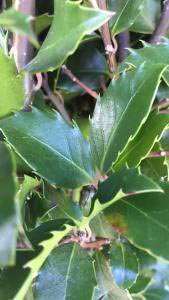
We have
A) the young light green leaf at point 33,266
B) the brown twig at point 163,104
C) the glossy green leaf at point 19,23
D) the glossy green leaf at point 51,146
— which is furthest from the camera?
the brown twig at point 163,104

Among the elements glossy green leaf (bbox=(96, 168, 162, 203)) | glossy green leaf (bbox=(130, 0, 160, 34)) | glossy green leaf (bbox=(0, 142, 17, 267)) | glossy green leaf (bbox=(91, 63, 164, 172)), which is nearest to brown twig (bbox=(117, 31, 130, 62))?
glossy green leaf (bbox=(130, 0, 160, 34))

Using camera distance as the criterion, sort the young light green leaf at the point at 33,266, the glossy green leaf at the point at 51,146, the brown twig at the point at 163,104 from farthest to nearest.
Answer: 1. the brown twig at the point at 163,104
2. the glossy green leaf at the point at 51,146
3. the young light green leaf at the point at 33,266

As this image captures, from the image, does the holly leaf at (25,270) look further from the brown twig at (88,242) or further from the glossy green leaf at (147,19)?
the glossy green leaf at (147,19)

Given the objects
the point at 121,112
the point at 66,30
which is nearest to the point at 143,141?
the point at 121,112

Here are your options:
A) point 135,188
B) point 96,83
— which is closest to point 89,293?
point 135,188

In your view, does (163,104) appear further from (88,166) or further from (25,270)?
(25,270)

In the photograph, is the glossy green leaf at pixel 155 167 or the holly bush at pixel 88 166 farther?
the glossy green leaf at pixel 155 167

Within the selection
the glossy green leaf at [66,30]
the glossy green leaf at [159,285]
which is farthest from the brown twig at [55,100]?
the glossy green leaf at [159,285]
